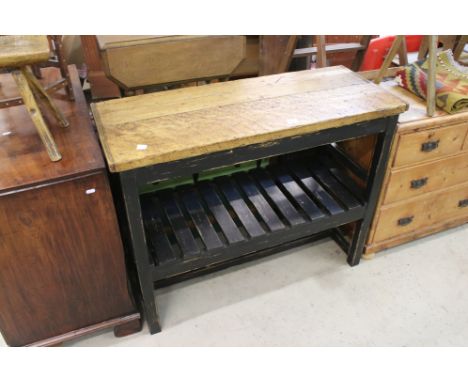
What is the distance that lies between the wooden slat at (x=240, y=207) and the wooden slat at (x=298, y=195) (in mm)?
230

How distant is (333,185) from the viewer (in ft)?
6.46

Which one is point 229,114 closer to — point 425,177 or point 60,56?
point 60,56

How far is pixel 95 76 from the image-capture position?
7.98 ft

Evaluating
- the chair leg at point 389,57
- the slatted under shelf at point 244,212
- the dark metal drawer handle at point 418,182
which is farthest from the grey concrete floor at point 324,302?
the chair leg at point 389,57

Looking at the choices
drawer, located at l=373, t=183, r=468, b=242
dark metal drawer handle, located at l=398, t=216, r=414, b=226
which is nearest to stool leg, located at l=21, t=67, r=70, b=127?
drawer, located at l=373, t=183, r=468, b=242

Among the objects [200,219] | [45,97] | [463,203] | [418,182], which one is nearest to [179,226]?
[200,219]

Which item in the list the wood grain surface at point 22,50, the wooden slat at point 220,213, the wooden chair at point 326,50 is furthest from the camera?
the wooden chair at point 326,50

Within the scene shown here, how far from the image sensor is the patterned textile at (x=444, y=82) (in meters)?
1.77

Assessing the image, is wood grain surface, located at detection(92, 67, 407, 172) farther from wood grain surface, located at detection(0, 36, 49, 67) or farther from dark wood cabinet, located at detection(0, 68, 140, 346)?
wood grain surface, located at detection(0, 36, 49, 67)

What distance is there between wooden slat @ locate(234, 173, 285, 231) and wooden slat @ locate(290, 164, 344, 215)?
232 mm

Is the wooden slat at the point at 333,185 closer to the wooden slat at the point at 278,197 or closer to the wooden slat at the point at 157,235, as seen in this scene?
the wooden slat at the point at 278,197

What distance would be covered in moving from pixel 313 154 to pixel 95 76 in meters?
1.37

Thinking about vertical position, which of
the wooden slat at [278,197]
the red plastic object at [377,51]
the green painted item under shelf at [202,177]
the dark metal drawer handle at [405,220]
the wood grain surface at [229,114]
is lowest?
the dark metal drawer handle at [405,220]

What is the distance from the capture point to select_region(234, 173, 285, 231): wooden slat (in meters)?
1.76
